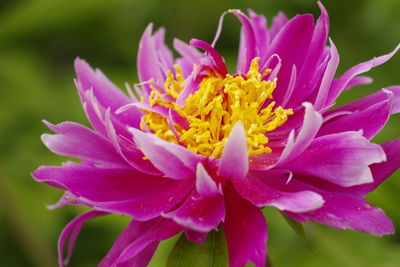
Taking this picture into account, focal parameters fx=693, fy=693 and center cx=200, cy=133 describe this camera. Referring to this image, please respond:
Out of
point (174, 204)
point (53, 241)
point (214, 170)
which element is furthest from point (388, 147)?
point (53, 241)

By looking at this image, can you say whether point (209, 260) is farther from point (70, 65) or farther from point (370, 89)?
point (70, 65)

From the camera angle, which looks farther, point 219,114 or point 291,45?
point 291,45

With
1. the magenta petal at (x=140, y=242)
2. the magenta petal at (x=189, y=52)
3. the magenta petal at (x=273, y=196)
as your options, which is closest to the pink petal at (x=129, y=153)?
the magenta petal at (x=140, y=242)

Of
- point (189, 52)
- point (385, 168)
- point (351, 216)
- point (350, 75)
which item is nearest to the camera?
point (351, 216)

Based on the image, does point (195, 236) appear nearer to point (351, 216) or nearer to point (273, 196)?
point (273, 196)

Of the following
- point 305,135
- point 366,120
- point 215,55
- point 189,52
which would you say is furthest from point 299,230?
point 189,52

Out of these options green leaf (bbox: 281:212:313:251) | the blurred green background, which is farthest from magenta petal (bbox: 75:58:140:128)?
the blurred green background

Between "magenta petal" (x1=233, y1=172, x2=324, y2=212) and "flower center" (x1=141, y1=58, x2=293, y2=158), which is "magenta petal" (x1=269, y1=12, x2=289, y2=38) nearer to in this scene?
"flower center" (x1=141, y1=58, x2=293, y2=158)
